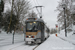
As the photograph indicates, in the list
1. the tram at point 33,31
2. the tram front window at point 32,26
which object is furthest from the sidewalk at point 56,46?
the tram front window at point 32,26

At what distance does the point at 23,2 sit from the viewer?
27.0 metres

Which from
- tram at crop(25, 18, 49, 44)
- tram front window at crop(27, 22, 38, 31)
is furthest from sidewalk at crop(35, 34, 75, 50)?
tram front window at crop(27, 22, 38, 31)

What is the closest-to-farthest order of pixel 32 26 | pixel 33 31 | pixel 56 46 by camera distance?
pixel 56 46
pixel 33 31
pixel 32 26

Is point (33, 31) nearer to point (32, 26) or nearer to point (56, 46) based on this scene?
point (32, 26)

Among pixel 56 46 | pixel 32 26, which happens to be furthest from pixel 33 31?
pixel 56 46

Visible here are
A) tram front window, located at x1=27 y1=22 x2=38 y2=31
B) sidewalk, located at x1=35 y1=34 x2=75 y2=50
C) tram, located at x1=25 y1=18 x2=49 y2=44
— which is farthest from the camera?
tram front window, located at x1=27 y1=22 x2=38 y2=31

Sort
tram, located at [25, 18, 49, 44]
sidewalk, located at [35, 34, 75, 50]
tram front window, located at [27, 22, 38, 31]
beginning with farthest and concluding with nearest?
tram front window, located at [27, 22, 38, 31] → tram, located at [25, 18, 49, 44] → sidewalk, located at [35, 34, 75, 50]

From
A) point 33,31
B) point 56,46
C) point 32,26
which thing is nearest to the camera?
point 56,46

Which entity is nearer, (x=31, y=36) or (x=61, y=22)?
(x=31, y=36)

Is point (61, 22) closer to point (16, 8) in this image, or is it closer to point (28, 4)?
point (28, 4)

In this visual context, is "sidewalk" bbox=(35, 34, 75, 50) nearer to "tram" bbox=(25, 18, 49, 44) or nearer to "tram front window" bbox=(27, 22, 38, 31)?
"tram" bbox=(25, 18, 49, 44)

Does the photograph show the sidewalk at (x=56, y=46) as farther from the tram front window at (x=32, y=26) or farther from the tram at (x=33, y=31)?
the tram front window at (x=32, y=26)

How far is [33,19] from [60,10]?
21019 mm

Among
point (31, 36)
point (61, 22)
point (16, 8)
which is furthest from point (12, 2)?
point (61, 22)
